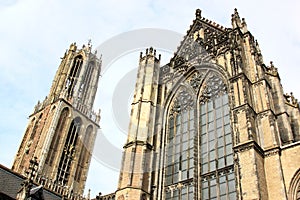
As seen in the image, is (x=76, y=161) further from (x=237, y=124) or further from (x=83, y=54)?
(x=237, y=124)

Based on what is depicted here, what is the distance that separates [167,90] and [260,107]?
20.2ft

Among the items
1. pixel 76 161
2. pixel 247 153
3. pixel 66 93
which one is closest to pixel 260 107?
pixel 247 153

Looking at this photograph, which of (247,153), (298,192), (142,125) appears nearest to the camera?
(298,192)

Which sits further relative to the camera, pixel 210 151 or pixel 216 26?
pixel 216 26

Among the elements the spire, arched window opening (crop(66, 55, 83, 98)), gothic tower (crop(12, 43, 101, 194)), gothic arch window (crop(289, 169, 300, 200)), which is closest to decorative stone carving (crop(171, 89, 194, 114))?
the spire

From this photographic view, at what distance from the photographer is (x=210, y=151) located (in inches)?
569

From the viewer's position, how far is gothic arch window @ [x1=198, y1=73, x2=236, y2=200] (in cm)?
1305

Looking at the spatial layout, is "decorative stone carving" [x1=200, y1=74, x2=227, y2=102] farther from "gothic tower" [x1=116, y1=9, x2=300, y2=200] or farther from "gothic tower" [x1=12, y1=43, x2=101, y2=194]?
"gothic tower" [x1=12, y1=43, x2=101, y2=194]

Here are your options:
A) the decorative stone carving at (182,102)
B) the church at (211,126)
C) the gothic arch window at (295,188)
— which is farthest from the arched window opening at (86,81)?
the gothic arch window at (295,188)

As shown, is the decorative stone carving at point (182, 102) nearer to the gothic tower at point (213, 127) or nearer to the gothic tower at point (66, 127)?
the gothic tower at point (213, 127)

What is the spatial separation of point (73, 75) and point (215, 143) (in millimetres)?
28755

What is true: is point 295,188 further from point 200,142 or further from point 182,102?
point 182,102

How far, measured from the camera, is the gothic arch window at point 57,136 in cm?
3254

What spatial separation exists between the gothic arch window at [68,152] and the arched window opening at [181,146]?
1850 cm
